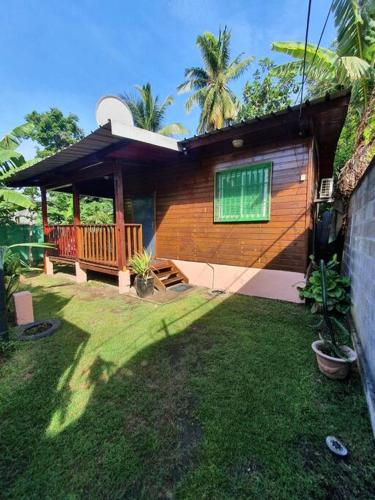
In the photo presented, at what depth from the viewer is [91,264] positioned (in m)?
6.29

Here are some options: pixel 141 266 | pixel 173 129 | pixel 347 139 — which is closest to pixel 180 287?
pixel 141 266

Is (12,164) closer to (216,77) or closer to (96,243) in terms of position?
(96,243)

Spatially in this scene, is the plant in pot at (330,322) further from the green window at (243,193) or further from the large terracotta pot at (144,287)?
the large terracotta pot at (144,287)

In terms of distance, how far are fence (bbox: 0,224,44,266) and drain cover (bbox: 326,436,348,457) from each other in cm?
1138

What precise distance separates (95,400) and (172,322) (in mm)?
1747

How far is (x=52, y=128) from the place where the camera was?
20.5 m

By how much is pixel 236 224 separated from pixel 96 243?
12.2 feet

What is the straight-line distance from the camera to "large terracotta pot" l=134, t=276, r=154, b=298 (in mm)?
4982

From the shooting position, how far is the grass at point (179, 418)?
141cm

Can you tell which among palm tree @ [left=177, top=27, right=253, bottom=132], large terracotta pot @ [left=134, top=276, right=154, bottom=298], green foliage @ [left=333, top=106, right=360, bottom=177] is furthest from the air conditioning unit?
palm tree @ [left=177, top=27, right=253, bottom=132]

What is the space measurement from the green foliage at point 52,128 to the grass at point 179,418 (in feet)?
72.2

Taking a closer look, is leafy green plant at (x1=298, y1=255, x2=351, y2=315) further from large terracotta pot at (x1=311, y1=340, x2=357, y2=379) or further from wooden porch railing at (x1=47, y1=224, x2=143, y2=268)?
wooden porch railing at (x1=47, y1=224, x2=143, y2=268)

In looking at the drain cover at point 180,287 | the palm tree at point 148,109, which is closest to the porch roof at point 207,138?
the drain cover at point 180,287

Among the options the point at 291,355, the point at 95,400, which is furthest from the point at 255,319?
the point at 95,400
